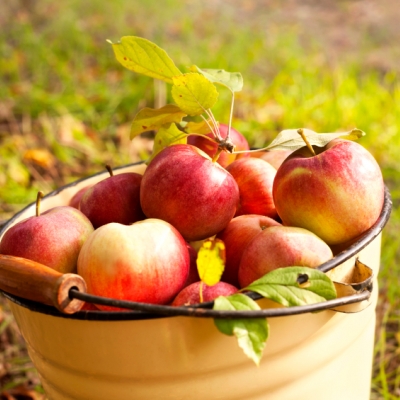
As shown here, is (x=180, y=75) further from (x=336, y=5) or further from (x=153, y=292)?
(x=336, y=5)

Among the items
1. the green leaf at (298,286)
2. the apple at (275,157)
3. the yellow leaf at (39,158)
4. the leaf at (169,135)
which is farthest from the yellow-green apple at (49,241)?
the yellow leaf at (39,158)

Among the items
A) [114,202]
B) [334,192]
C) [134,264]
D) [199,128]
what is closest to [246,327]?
[134,264]

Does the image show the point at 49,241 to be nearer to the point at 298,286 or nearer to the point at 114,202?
the point at 114,202

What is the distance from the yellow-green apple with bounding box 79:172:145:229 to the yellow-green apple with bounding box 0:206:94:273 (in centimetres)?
8

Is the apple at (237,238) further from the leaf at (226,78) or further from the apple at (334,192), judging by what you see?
the leaf at (226,78)

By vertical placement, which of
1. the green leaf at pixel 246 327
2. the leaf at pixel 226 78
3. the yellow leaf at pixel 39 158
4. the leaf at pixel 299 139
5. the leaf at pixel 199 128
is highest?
the leaf at pixel 226 78

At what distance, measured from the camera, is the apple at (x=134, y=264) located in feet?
2.72

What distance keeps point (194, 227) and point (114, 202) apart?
170 mm

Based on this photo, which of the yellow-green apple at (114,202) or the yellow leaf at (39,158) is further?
the yellow leaf at (39,158)

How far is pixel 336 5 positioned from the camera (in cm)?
481

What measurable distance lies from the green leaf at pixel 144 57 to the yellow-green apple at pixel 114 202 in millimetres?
204

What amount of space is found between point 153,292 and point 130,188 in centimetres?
27

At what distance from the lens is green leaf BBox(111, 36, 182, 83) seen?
38.4 inches

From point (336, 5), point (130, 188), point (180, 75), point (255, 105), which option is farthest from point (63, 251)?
point (336, 5)
